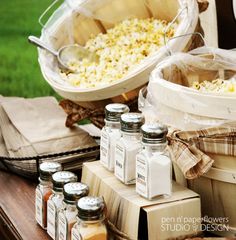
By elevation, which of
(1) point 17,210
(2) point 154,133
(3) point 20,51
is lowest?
(3) point 20,51

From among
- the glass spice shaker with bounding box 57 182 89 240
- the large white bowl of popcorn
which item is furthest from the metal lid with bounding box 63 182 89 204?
the large white bowl of popcorn

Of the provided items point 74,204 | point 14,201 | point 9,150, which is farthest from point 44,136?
point 74,204

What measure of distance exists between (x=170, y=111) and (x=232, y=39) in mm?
850

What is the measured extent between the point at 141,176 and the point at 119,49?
0.86 metres

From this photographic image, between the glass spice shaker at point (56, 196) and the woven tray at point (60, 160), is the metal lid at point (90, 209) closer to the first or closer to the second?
the glass spice shaker at point (56, 196)

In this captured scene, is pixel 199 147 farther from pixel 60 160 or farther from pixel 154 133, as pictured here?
pixel 60 160

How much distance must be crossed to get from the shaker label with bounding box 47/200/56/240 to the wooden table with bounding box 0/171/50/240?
31mm

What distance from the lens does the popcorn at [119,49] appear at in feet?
6.23

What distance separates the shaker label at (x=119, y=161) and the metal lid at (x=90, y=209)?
0.14 meters

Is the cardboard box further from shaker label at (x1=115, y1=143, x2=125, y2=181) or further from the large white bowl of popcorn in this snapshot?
the large white bowl of popcorn

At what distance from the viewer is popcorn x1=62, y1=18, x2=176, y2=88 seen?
1899 millimetres

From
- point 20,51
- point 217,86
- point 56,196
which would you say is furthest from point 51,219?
point 20,51

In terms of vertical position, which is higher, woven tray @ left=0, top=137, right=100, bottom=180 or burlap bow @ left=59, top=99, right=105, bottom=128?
burlap bow @ left=59, top=99, right=105, bottom=128

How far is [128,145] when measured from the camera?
133 cm
